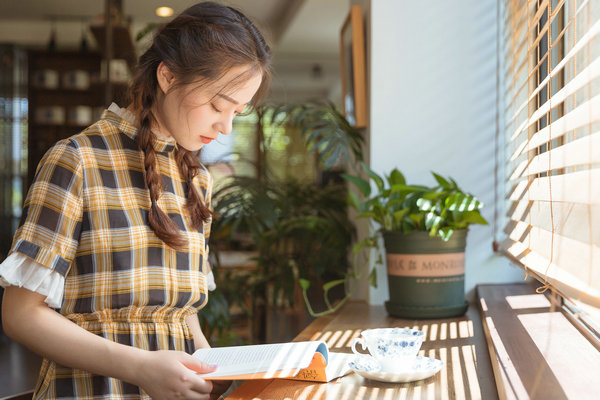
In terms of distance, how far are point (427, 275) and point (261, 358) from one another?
30.9 inches

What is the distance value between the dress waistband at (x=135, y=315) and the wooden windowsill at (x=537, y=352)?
619 mm

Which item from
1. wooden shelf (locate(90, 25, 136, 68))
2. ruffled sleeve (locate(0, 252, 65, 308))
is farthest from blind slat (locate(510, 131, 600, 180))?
wooden shelf (locate(90, 25, 136, 68))

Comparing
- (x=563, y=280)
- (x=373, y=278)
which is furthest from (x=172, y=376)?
(x=373, y=278)

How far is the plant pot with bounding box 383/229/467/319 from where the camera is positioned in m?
1.74

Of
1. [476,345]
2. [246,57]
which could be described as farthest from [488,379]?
[246,57]

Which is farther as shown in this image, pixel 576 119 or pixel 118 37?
pixel 118 37

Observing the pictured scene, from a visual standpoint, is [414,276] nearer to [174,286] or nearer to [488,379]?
[488,379]

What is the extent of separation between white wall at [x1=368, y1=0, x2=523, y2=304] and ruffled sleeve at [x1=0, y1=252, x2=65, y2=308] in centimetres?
118

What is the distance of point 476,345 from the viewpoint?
4.61 feet

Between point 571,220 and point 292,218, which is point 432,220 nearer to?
point 571,220

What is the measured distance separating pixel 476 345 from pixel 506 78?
2.95 ft

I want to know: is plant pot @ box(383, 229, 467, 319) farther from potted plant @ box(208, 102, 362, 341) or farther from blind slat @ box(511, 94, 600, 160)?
blind slat @ box(511, 94, 600, 160)

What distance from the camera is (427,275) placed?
175 centimetres

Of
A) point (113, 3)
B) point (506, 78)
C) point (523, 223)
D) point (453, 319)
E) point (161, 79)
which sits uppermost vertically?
point (113, 3)
